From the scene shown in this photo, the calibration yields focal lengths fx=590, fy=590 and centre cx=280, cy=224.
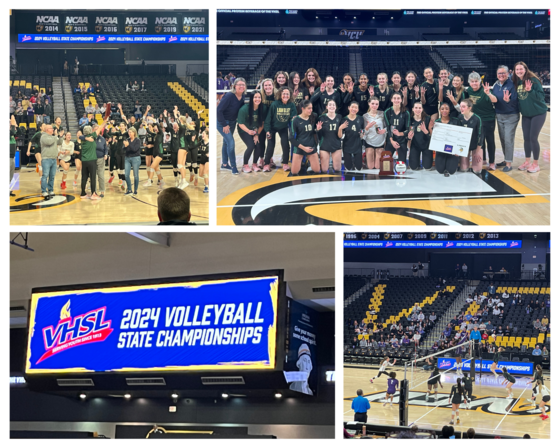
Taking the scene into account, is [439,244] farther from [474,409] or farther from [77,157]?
[77,157]

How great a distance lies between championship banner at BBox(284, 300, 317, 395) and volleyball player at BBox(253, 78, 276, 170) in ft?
6.33

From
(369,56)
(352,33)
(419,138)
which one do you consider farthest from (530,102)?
(369,56)

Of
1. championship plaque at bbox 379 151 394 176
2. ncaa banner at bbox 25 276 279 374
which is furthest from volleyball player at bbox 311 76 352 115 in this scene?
ncaa banner at bbox 25 276 279 374

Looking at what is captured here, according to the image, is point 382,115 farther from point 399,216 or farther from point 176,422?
point 176,422

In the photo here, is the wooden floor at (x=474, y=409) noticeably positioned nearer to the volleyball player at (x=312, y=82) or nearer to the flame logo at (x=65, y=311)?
the flame logo at (x=65, y=311)

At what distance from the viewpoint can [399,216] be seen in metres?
7.30

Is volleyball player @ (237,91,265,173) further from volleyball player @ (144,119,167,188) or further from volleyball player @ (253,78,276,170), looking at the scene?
volleyball player @ (144,119,167,188)

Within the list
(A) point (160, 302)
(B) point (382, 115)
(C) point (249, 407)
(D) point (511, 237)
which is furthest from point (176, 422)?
(D) point (511, 237)

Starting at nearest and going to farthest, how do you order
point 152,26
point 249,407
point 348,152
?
point 348,152, point 152,26, point 249,407

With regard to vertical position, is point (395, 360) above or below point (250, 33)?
below

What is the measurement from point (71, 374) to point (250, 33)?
20.6ft

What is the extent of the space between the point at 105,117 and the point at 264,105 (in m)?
3.26

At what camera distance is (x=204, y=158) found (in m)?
8.45

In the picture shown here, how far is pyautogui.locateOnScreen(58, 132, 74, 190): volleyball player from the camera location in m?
8.22
